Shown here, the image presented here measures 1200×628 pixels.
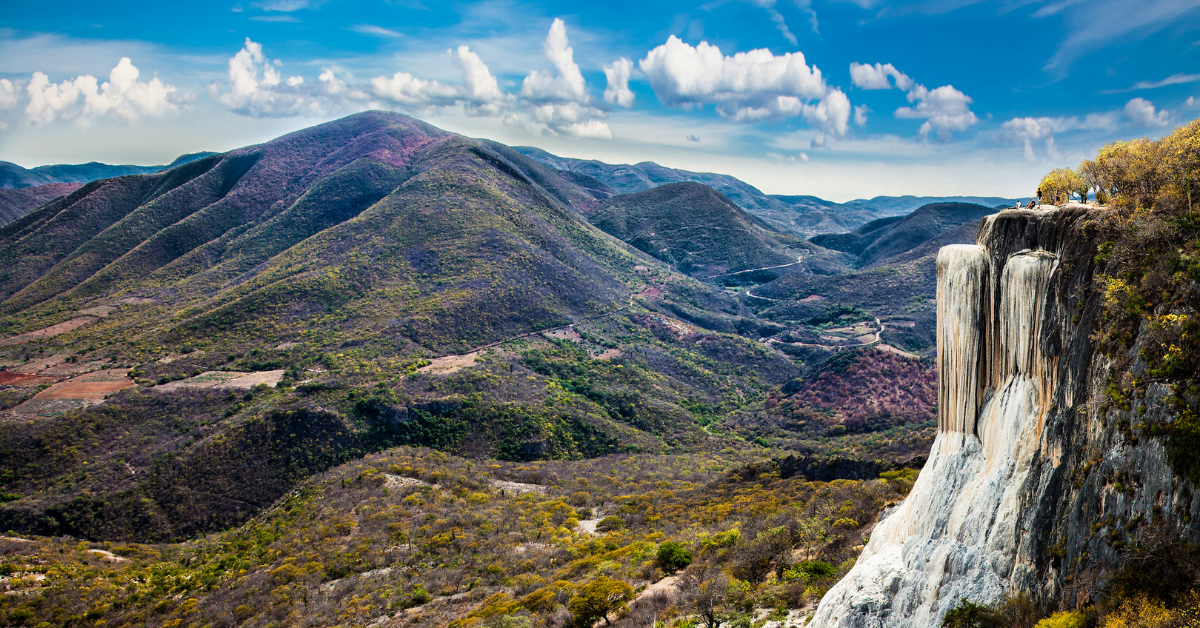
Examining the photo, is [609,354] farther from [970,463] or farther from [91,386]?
[970,463]

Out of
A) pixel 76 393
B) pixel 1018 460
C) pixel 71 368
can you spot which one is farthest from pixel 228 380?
pixel 1018 460

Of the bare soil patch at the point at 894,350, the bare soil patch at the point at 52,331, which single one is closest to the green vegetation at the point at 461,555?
the bare soil patch at the point at 894,350

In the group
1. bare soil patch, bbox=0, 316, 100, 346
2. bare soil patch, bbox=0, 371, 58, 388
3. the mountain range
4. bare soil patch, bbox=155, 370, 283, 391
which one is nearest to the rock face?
the mountain range

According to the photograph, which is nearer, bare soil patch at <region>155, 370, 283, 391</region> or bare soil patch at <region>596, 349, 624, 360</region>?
bare soil patch at <region>155, 370, 283, 391</region>

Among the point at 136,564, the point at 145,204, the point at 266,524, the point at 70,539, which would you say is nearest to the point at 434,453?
the point at 266,524

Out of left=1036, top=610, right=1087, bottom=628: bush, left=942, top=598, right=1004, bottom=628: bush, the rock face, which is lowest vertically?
left=942, top=598, right=1004, bottom=628: bush

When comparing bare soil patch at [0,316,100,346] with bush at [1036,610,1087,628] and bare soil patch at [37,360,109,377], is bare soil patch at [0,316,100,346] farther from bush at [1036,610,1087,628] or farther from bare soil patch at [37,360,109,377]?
bush at [1036,610,1087,628]
